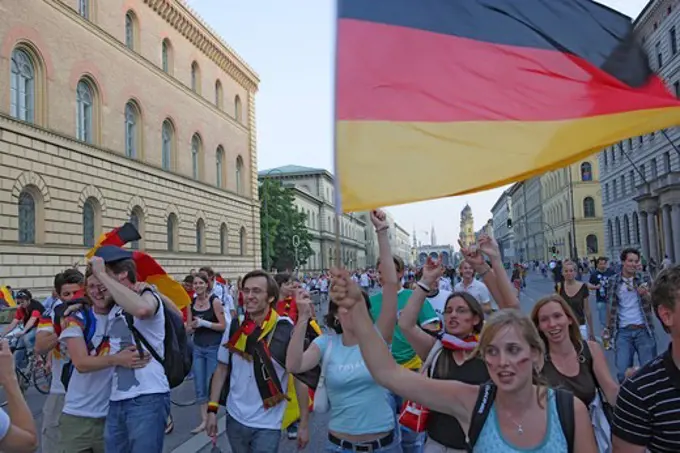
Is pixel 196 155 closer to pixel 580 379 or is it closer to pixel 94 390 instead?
pixel 94 390

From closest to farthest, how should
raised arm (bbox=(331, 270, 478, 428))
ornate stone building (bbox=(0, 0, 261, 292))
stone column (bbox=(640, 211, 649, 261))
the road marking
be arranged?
raised arm (bbox=(331, 270, 478, 428)), the road marking, ornate stone building (bbox=(0, 0, 261, 292)), stone column (bbox=(640, 211, 649, 261))

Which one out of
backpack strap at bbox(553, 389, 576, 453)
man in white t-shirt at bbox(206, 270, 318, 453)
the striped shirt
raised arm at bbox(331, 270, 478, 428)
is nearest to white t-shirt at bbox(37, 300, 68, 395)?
man in white t-shirt at bbox(206, 270, 318, 453)

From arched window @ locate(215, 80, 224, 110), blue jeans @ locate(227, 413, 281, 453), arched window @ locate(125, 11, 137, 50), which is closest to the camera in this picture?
blue jeans @ locate(227, 413, 281, 453)

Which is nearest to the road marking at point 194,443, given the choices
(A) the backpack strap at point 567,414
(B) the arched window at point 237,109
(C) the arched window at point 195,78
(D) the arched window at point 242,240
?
(A) the backpack strap at point 567,414

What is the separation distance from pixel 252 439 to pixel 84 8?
26.7 m

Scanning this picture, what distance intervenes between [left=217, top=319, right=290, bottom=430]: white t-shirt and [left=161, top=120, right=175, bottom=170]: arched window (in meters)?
30.8

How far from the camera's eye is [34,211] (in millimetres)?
22734

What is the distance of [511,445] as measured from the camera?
2525mm

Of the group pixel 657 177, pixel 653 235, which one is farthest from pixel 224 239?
pixel 653 235

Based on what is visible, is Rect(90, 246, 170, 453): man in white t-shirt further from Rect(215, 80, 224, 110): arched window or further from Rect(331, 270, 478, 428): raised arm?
Rect(215, 80, 224, 110): arched window

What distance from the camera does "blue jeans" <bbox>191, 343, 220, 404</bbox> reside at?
8.96 meters

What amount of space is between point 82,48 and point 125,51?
3644mm

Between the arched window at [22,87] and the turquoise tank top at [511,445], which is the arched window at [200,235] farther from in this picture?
the turquoise tank top at [511,445]

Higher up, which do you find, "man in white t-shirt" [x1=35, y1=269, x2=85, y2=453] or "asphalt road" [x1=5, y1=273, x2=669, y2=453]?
"man in white t-shirt" [x1=35, y1=269, x2=85, y2=453]
